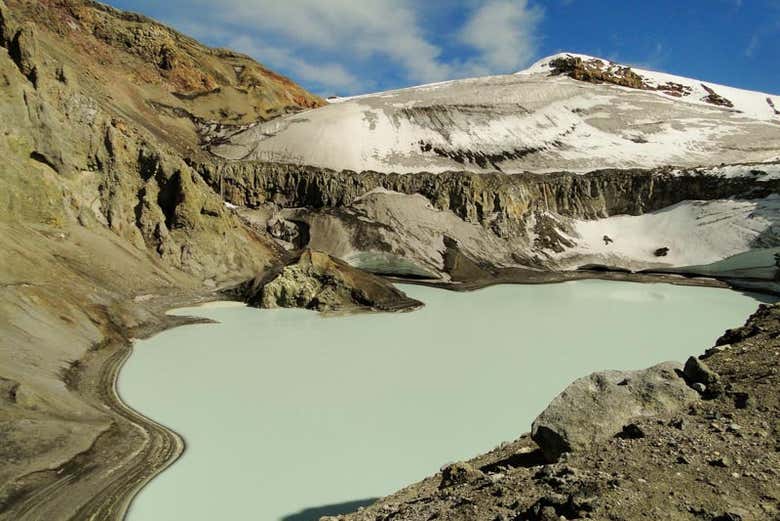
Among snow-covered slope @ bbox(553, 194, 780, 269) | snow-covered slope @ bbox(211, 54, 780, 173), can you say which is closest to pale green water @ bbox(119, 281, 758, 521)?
snow-covered slope @ bbox(553, 194, 780, 269)

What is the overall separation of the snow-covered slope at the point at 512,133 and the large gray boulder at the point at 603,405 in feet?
123

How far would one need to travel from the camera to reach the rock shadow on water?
660 cm

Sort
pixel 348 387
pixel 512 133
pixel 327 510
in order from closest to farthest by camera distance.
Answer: pixel 327 510
pixel 348 387
pixel 512 133

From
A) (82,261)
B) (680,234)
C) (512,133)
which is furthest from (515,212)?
(82,261)

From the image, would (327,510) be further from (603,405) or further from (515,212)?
(515,212)

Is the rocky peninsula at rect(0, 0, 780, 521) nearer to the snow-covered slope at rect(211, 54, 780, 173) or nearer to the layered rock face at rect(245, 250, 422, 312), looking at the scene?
the layered rock face at rect(245, 250, 422, 312)

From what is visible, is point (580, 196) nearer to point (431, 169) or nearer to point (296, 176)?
point (431, 169)

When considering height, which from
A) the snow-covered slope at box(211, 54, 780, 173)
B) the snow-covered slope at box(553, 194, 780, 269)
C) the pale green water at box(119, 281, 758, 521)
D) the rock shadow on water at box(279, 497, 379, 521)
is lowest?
the rock shadow on water at box(279, 497, 379, 521)

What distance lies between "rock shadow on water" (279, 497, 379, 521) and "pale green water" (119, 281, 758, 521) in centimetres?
7

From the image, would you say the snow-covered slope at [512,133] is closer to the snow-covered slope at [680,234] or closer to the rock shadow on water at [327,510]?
the snow-covered slope at [680,234]

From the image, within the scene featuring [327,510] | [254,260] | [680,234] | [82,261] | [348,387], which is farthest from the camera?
[680,234]

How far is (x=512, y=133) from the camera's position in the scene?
4850cm

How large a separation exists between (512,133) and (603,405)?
46.0m

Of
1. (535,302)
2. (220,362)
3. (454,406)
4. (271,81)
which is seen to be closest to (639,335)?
(535,302)
